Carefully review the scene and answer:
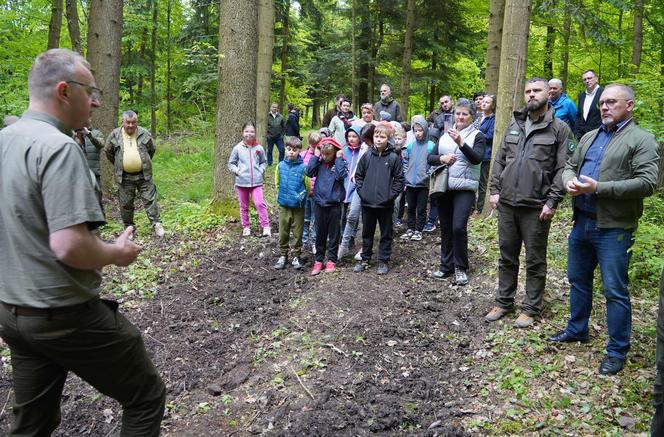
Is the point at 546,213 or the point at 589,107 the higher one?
the point at 589,107

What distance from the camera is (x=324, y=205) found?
6.77 meters

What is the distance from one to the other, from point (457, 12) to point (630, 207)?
1669cm

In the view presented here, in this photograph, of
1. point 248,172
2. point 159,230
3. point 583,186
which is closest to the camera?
point 583,186

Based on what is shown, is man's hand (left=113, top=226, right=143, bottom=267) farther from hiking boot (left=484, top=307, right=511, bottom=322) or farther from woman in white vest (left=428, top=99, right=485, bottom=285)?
woman in white vest (left=428, top=99, right=485, bottom=285)

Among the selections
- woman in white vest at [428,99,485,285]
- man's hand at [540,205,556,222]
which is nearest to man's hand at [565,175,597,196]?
man's hand at [540,205,556,222]

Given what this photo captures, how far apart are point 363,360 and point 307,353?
58 cm

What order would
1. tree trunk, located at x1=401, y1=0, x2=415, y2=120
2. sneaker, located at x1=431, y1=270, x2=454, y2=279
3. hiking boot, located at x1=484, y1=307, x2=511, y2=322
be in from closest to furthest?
hiking boot, located at x1=484, y1=307, x2=511, y2=322 < sneaker, located at x1=431, y1=270, x2=454, y2=279 < tree trunk, located at x1=401, y1=0, x2=415, y2=120

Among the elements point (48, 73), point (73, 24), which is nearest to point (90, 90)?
point (48, 73)

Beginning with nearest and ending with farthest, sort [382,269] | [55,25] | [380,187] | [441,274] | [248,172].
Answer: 1. [441,274]
2. [380,187]
3. [382,269]
4. [248,172]
5. [55,25]

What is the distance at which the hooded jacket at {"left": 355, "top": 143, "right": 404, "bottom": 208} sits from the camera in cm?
653

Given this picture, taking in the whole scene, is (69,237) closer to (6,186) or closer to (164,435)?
(6,186)

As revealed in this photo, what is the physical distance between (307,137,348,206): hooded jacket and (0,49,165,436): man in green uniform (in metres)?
4.31

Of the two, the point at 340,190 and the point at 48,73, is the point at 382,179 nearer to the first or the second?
the point at 340,190

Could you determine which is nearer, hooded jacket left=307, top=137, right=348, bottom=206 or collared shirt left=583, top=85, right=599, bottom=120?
hooded jacket left=307, top=137, right=348, bottom=206
